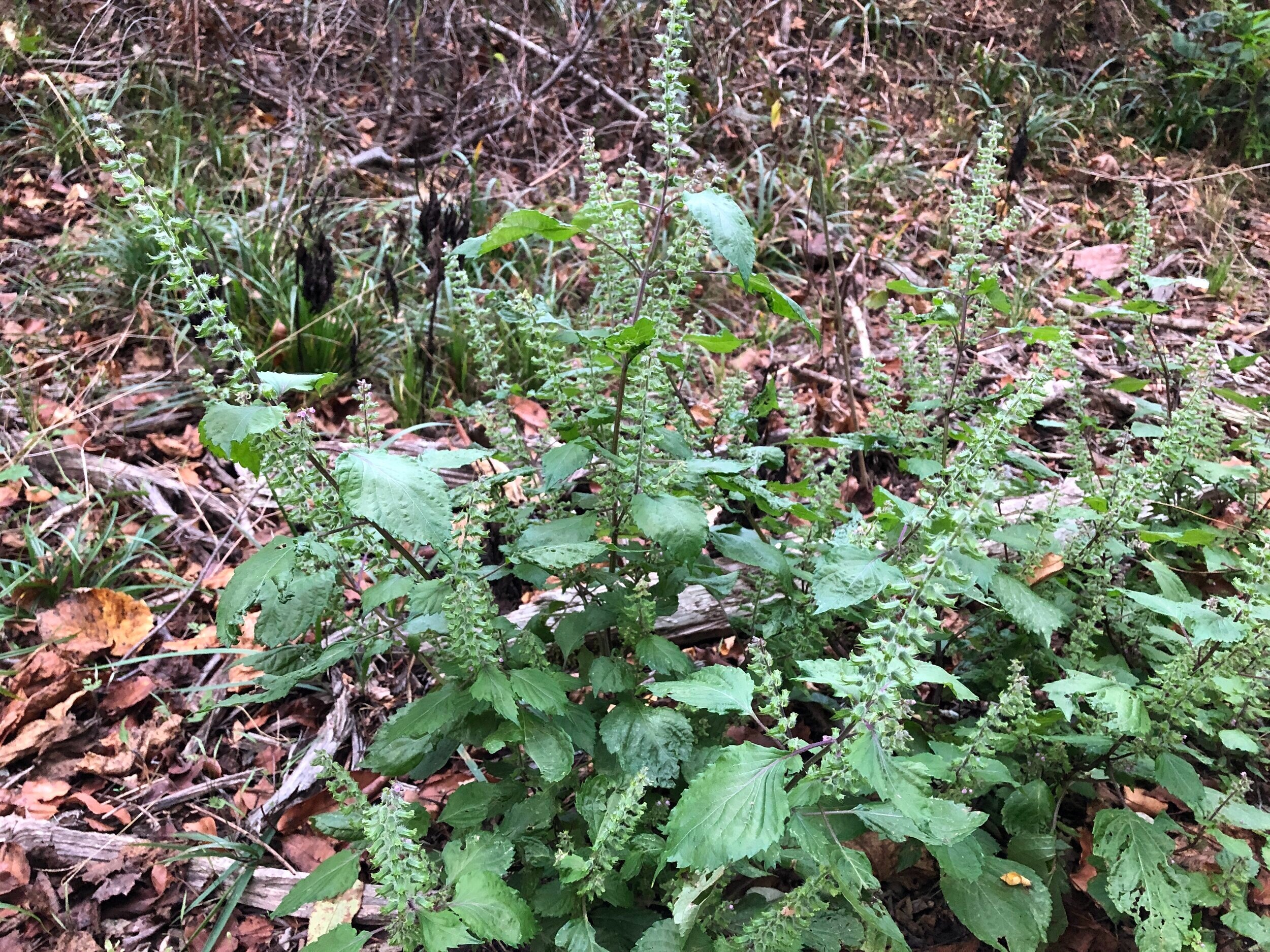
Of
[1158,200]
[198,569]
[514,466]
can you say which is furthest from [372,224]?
[1158,200]

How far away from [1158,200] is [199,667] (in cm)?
605

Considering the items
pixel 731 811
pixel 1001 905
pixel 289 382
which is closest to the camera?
pixel 731 811

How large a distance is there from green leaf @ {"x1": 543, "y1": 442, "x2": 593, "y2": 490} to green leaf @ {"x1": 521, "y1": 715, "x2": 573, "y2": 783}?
500 millimetres

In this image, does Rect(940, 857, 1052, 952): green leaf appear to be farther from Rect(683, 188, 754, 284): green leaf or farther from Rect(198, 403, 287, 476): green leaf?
Rect(198, 403, 287, 476): green leaf

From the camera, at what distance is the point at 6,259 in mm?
4543

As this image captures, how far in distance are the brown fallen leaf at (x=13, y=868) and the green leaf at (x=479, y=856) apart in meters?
1.56

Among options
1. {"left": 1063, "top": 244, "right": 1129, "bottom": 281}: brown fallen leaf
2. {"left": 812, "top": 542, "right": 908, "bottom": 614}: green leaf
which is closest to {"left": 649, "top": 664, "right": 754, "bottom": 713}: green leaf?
{"left": 812, "top": 542, "right": 908, "bottom": 614}: green leaf

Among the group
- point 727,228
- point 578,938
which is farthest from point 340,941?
point 727,228

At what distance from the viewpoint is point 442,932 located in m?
1.38

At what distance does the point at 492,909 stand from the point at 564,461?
846mm

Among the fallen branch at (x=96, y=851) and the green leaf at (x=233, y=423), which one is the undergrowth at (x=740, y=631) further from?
the fallen branch at (x=96, y=851)

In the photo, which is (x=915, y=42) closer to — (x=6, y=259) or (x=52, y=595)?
(x=6, y=259)

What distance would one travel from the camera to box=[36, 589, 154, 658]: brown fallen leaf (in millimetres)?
2996

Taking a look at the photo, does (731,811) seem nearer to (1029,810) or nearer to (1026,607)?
(1026,607)
